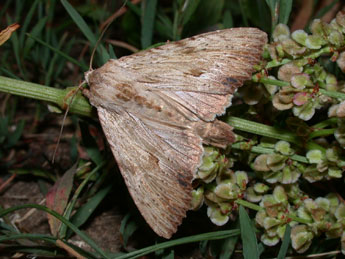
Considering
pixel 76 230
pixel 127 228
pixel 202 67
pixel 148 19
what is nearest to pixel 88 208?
pixel 127 228

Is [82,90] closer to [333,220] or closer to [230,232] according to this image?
[230,232]

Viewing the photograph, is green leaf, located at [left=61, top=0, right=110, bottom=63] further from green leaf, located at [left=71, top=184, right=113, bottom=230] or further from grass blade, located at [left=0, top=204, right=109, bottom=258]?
grass blade, located at [left=0, top=204, right=109, bottom=258]

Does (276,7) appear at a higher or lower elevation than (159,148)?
higher

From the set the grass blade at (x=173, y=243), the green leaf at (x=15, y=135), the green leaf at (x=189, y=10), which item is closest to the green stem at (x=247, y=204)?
the grass blade at (x=173, y=243)

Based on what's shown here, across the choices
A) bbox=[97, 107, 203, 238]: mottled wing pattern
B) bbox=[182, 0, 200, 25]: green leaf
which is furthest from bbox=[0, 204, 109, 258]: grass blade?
bbox=[182, 0, 200, 25]: green leaf

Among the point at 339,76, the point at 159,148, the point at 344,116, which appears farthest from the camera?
the point at 339,76

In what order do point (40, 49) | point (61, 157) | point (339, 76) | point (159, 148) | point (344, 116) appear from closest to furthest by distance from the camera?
point (344, 116) → point (159, 148) → point (339, 76) → point (61, 157) → point (40, 49)

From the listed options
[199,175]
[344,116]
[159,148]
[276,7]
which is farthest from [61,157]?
[344,116]
